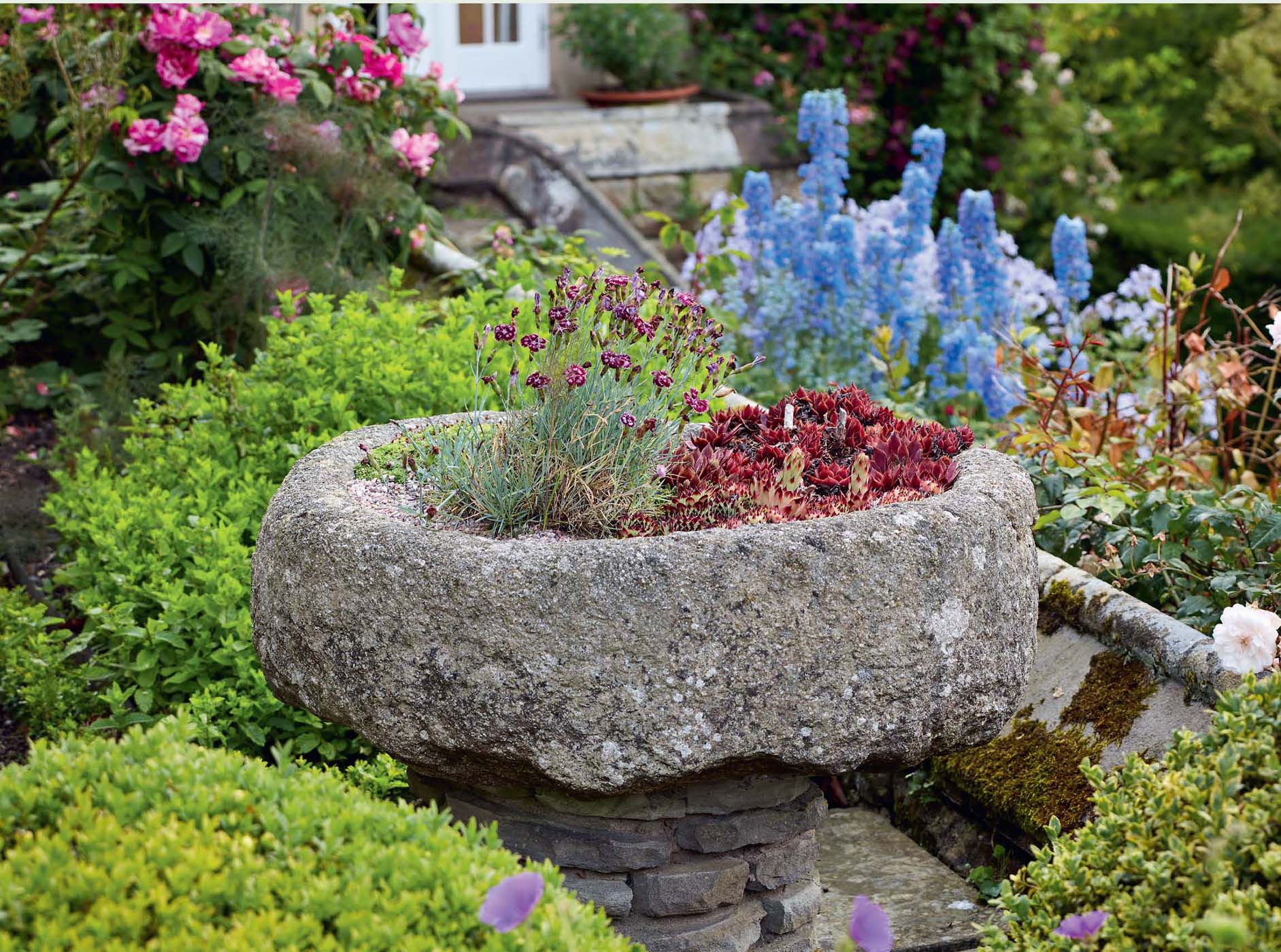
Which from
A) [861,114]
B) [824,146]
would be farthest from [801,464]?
[861,114]

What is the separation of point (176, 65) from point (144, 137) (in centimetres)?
30

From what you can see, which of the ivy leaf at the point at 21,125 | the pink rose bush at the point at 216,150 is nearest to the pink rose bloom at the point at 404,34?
the pink rose bush at the point at 216,150

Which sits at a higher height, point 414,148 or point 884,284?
point 414,148

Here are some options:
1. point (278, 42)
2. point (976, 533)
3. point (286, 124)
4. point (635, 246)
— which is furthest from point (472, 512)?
point (635, 246)

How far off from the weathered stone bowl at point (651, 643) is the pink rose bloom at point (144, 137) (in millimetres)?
2901

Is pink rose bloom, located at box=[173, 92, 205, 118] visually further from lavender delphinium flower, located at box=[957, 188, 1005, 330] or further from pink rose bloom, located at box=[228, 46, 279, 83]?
lavender delphinium flower, located at box=[957, 188, 1005, 330]

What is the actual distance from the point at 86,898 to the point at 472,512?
1.15 meters

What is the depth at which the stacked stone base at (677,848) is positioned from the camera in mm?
2484

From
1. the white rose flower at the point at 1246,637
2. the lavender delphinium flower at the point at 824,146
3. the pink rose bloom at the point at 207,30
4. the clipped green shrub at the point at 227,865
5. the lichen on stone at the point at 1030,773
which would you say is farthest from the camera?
the lavender delphinium flower at the point at 824,146

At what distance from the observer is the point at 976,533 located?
239 cm

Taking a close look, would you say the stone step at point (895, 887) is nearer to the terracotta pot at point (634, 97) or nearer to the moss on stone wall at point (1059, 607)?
the moss on stone wall at point (1059, 607)

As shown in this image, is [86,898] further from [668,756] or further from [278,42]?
[278,42]

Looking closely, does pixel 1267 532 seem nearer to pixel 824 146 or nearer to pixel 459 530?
pixel 459 530

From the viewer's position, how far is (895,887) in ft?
10.3
